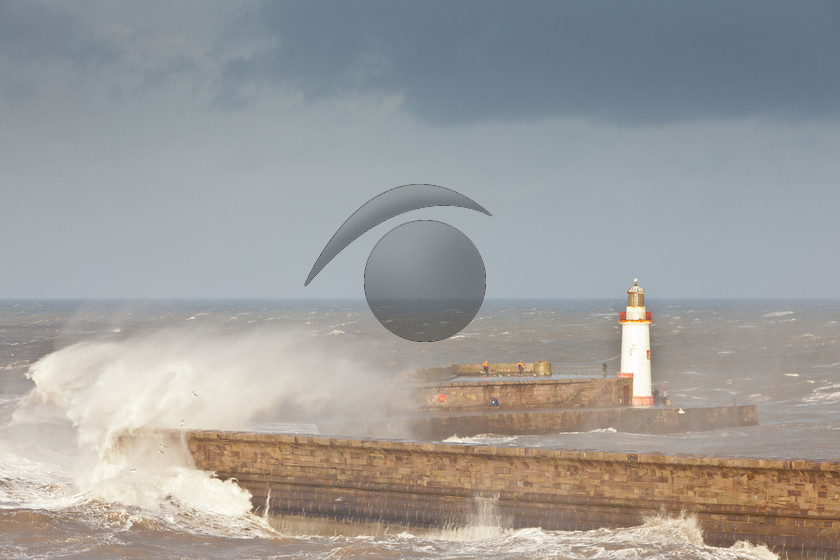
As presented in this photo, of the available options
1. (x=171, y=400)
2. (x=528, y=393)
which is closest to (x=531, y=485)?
(x=171, y=400)

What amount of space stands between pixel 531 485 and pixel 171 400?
441 inches

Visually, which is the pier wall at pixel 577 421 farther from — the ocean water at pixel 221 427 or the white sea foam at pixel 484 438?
the ocean water at pixel 221 427

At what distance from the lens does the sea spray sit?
1938cm

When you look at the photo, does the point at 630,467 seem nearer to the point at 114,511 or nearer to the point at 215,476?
the point at 215,476

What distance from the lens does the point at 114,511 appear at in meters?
18.4

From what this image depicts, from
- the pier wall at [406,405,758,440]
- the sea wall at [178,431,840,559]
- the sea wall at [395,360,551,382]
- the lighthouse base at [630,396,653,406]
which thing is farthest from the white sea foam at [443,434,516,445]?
the sea wall at [178,431,840,559]

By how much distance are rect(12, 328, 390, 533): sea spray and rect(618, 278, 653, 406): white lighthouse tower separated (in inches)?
312

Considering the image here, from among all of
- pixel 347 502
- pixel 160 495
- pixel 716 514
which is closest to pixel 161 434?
pixel 160 495

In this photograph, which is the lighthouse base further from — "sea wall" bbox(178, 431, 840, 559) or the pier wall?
"sea wall" bbox(178, 431, 840, 559)

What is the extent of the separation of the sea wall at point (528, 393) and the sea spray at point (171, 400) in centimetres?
229

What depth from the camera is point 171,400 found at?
2473 cm

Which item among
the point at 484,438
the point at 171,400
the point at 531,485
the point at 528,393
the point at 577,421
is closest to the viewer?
the point at 531,485

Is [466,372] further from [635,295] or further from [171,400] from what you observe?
[171,400]

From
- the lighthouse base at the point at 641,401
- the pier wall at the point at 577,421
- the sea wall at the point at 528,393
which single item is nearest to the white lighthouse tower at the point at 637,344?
the lighthouse base at the point at 641,401
